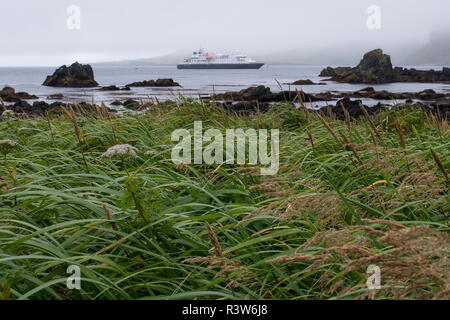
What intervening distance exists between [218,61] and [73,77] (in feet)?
159

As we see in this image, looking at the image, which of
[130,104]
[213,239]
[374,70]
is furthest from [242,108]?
Answer: [374,70]

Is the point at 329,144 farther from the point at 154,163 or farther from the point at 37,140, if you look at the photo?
the point at 37,140

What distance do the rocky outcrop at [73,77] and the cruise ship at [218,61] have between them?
46.5m

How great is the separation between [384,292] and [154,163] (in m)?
2.20

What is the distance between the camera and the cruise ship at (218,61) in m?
91.7

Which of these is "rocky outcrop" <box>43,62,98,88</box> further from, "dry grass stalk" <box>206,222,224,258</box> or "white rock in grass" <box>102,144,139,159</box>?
"dry grass stalk" <box>206,222,224,258</box>

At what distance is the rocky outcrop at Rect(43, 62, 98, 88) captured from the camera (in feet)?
149

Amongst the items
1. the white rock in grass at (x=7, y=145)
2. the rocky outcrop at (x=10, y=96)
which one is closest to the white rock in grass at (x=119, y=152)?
the white rock in grass at (x=7, y=145)

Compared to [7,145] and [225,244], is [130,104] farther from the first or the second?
[225,244]

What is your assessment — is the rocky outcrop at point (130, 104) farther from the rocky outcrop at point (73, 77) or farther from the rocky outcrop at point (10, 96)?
the rocky outcrop at point (73, 77)

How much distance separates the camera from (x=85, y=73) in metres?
48.2

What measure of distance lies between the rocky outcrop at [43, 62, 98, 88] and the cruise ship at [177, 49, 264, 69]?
4648 centimetres

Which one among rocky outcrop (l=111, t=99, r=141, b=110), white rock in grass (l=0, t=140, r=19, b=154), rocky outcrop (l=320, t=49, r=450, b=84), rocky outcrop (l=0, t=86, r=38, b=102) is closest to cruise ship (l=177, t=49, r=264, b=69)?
rocky outcrop (l=320, t=49, r=450, b=84)

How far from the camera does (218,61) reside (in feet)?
300
